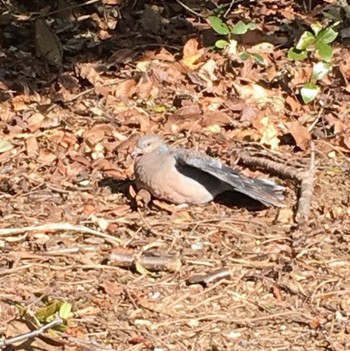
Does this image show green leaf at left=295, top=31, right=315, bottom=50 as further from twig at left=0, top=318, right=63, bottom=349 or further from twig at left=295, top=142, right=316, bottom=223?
twig at left=0, top=318, right=63, bottom=349

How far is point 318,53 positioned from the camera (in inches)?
250

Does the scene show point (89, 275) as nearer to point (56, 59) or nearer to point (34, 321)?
point (34, 321)

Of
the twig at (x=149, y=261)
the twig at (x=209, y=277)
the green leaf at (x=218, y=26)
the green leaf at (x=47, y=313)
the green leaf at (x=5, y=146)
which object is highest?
the green leaf at (x=218, y=26)

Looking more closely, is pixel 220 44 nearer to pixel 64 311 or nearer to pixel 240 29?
pixel 240 29

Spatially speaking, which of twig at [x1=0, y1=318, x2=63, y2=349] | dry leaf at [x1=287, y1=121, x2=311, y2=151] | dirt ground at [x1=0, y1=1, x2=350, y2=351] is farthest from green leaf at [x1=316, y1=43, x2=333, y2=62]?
twig at [x1=0, y1=318, x2=63, y2=349]

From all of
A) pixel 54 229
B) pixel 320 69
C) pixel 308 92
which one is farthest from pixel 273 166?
pixel 54 229

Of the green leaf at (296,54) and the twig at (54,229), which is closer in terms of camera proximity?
the twig at (54,229)

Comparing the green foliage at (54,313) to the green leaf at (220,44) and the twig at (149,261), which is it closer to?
the twig at (149,261)

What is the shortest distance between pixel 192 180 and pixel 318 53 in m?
1.68

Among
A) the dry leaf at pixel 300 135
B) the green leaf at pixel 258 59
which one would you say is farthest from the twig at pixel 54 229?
the green leaf at pixel 258 59

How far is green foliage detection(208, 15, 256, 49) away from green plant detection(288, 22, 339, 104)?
388 millimetres

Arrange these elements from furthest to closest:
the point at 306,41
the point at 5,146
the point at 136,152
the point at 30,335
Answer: the point at 306,41 < the point at 5,146 < the point at 136,152 < the point at 30,335

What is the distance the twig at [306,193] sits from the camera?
4938 mm

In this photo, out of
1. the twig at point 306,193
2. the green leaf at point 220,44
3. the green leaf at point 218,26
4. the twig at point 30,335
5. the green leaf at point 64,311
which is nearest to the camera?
the twig at point 30,335
